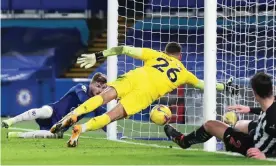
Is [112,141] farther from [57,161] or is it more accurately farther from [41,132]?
[57,161]

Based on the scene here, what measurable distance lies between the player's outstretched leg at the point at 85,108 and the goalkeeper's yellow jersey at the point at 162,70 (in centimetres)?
56

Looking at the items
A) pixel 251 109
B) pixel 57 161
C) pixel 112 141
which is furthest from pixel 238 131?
pixel 112 141

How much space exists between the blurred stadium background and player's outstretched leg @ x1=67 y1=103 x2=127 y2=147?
1729 mm

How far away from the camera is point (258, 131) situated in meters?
8.98

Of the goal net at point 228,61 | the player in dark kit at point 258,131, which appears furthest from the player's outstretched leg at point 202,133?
the goal net at point 228,61

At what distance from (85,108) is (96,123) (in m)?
0.28

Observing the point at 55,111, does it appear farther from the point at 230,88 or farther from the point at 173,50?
the point at 230,88

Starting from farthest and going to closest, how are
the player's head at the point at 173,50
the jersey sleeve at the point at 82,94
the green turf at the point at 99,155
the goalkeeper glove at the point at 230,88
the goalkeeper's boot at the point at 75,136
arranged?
the jersey sleeve at the point at 82,94 → the goalkeeper glove at the point at 230,88 → the player's head at the point at 173,50 → the goalkeeper's boot at the point at 75,136 → the green turf at the point at 99,155

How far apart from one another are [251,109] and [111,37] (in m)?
4.14

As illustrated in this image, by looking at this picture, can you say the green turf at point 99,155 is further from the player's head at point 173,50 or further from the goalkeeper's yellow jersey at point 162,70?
the player's head at point 173,50

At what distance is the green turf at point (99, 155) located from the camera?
28.7ft

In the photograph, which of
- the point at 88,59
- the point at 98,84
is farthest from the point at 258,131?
the point at 98,84

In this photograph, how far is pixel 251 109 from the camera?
9.38 m

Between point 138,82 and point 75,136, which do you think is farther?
point 138,82
